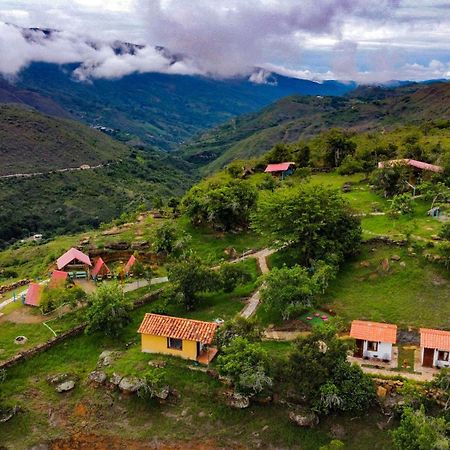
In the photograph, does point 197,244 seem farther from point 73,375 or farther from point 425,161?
point 425,161

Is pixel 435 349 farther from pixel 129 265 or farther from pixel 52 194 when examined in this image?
pixel 52 194

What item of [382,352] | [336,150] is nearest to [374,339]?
[382,352]

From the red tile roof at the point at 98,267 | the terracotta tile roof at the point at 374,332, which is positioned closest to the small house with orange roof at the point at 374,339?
the terracotta tile roof at the point at 374,332

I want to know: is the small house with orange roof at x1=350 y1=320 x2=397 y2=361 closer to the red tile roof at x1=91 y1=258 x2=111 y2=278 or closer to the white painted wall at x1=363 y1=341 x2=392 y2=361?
the white painted wall at x1=363 y1=341 x2=392 y2=361

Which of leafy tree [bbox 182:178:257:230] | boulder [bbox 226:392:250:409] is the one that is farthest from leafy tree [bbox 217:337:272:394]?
leafy tree [bbox 182:178:257:230]

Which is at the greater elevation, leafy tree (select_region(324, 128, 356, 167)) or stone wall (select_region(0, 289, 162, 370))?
leafy tree (select_region(324, 128, 356, 167))
